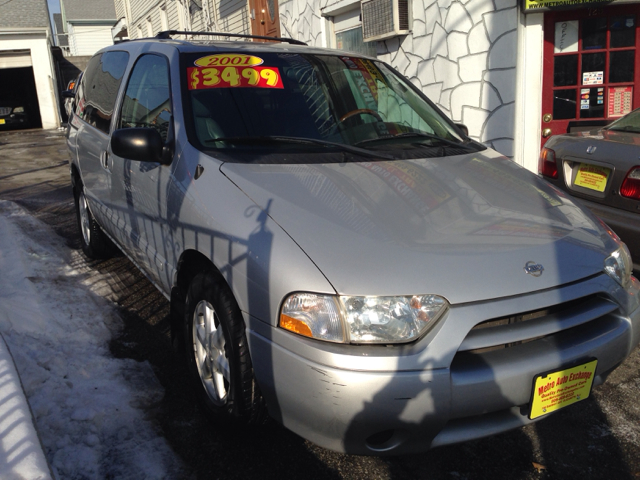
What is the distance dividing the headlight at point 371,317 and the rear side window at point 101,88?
102 inches

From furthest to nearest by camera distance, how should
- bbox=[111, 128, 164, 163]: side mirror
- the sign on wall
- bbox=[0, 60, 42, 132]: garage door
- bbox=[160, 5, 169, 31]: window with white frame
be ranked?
bbox=[0, 60, 42, 132]: garage door, bbox=[160, 5, 169, 31]: window with white frame, the sign on wall, bbox=[111, 128, 164, 163]: side mirror

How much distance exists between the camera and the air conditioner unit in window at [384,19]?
7.74 metres

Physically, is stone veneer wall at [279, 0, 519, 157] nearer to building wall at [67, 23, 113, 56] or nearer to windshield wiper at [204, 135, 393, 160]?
windshield wiper at [204, 135, 393, 160]

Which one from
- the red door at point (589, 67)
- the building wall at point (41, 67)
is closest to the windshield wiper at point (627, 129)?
the red door at point (589, 67)

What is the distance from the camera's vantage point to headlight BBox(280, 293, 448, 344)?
2.01m

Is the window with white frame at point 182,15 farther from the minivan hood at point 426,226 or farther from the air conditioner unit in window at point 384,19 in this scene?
the minivan hood at point 426,226

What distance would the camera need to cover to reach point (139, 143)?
287 centimetres

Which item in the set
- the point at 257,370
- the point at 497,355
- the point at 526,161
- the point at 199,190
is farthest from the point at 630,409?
the point at 526,161

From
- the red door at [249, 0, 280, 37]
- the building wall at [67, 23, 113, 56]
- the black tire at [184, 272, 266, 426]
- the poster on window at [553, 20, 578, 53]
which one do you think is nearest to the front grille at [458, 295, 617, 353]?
the black tire at [184, 272, 266, 426]

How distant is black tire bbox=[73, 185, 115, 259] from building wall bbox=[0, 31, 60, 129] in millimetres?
17941

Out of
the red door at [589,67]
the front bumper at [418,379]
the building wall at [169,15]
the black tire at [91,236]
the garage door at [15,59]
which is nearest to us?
the front bumper at [418,379]

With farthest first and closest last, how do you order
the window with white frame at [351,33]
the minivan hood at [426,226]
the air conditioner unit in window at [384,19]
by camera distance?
the window with white frame at [351,33] < the air conditioner unit in window at [384,19] < the minivan hood at [426,226]

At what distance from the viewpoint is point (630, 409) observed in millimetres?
2859

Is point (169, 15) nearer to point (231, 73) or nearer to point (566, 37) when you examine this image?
point (566, 37)
